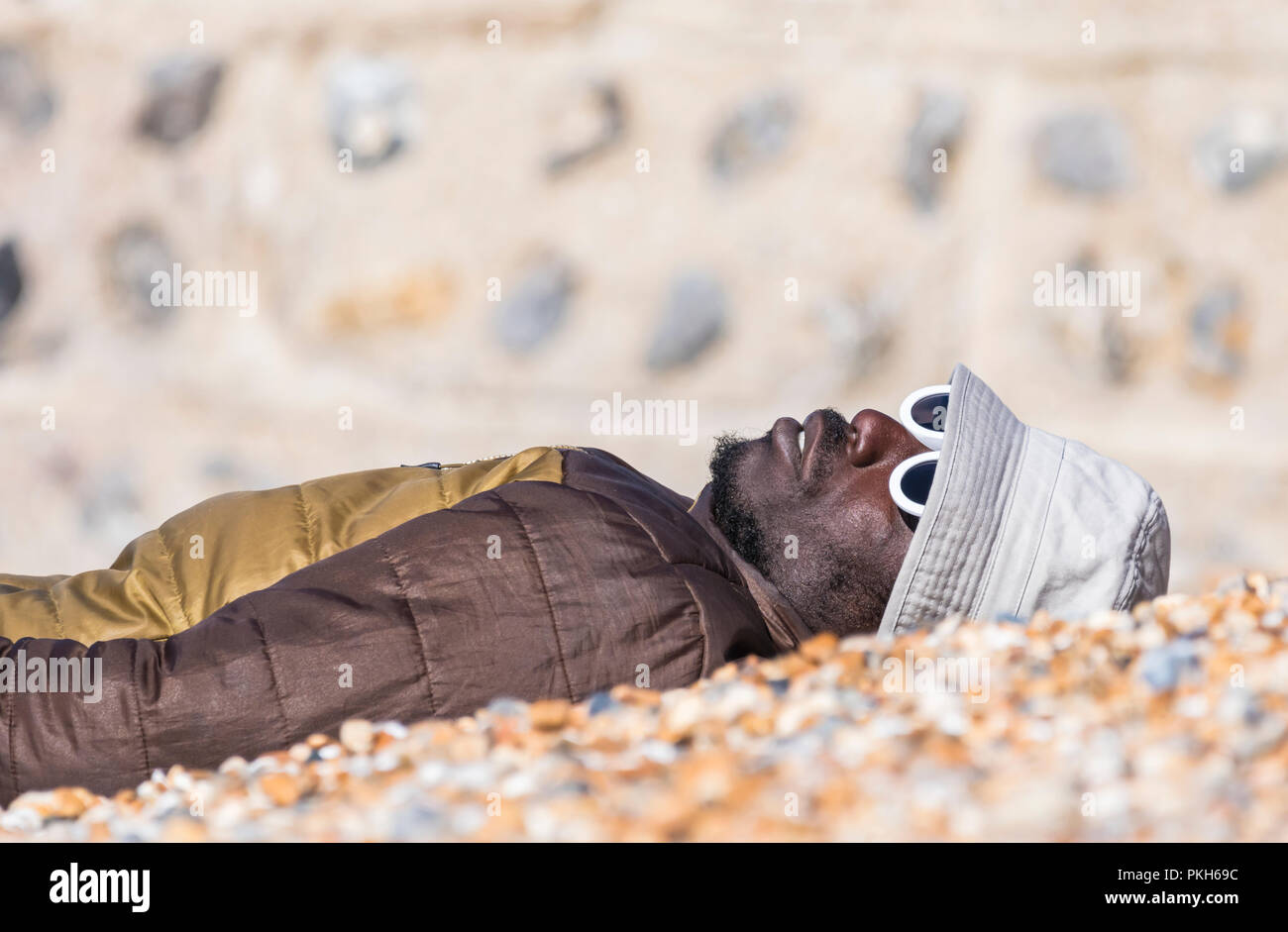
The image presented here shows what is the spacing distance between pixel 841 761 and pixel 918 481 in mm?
768

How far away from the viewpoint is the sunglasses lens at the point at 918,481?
1.49 metres

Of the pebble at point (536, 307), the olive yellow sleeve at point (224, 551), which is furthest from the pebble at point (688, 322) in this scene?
the olive yellow sleeve at point (224, 551)

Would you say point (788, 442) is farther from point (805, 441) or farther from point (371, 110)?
point (371, 110)

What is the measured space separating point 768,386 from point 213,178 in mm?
1213

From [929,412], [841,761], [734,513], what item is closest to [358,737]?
[841,761]

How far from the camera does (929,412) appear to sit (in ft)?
5.32

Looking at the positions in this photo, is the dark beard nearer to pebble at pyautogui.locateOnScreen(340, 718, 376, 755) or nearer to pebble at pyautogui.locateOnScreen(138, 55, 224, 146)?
pebble at pyautogui.locateOnScreen(340, 718, 376, 755)

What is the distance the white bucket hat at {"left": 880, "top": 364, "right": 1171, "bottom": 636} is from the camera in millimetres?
1388

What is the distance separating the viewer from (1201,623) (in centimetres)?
111

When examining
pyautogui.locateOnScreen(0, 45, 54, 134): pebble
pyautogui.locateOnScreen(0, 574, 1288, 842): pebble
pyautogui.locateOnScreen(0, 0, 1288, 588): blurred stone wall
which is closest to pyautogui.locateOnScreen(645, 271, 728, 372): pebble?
pyautogui.locateOnScreen(0, 0, 1288, 588): blurred stone wall

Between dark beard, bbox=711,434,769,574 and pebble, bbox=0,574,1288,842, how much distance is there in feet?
1.04

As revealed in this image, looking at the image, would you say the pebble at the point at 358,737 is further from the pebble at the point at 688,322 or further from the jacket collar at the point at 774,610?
the pebble at the point at 688,322

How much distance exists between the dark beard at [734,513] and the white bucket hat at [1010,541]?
0.19 meters
